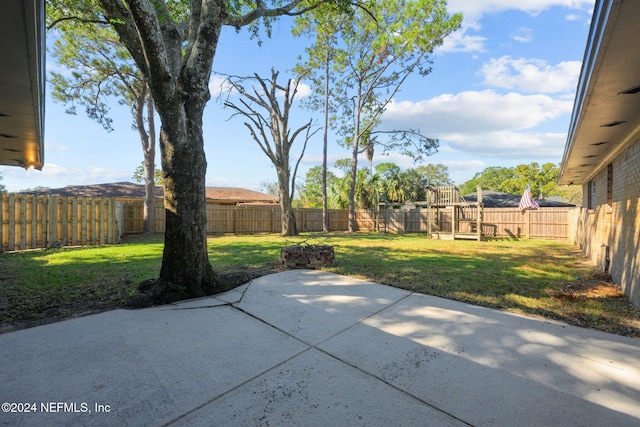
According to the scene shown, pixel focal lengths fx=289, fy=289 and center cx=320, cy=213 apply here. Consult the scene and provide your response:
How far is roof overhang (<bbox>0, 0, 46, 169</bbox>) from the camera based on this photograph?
262cm

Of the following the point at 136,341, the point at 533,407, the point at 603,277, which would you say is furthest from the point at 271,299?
the point at 603,277

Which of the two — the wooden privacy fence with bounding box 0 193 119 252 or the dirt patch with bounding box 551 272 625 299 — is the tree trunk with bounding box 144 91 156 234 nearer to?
the wooden privacy fence with bounding box 0 193 119 252

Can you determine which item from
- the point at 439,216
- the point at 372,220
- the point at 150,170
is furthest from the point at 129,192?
the point at 439,216

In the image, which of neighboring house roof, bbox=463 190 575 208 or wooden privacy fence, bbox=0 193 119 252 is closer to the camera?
wooden privacy fence, bbox=0 193 119 252

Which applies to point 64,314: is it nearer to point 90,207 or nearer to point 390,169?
point 90,207

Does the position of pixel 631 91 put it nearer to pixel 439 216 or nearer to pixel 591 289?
pixel 591 289

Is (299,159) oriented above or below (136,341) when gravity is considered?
above

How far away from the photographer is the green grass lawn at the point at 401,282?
143 inches

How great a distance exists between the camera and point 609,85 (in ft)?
10.3

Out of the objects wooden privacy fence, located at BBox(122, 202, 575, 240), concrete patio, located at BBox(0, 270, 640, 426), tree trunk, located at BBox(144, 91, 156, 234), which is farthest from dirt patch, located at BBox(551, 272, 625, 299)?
tree trunk, located at BBox(144, 91, 156, 234)

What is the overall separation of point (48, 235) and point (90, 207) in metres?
1.54

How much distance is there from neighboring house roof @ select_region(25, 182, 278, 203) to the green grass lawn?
14612mm

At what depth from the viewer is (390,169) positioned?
2416 cm

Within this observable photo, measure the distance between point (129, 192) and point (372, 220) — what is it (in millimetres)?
18797
